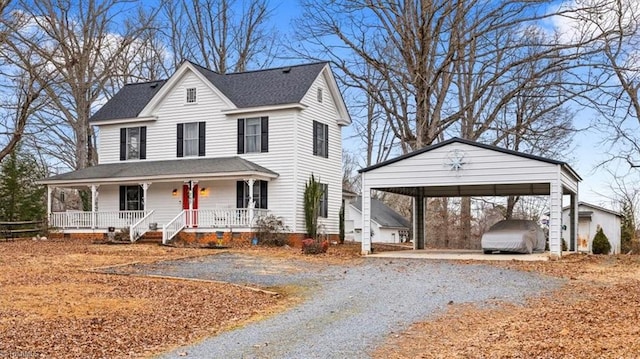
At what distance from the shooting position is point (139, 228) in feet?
87.0

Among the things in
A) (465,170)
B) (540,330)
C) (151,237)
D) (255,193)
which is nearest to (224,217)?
(255,193)

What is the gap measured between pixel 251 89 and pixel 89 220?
29.3 feet

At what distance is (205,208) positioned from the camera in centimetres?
2736

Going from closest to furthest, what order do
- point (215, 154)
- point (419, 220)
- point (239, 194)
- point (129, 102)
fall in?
point (419, 220) < point (239, 194) < point (215, 154) < point (129, 102)

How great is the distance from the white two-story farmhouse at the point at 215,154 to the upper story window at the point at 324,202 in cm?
4

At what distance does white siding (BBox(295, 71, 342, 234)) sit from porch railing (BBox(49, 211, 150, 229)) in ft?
24.5

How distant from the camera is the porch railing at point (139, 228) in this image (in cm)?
2574

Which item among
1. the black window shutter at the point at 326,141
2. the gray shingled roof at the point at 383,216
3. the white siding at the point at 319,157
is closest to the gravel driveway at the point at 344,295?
the white siding at the point at 319,157

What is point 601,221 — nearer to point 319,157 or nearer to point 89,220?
point 319,157

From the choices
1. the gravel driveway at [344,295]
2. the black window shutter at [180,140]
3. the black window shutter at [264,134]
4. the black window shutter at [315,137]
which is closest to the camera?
the gravel driveway at [344,295]

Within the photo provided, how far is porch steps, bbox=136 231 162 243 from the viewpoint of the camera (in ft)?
85.6

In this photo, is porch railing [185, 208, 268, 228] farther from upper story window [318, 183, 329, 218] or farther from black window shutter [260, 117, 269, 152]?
upper story window [318, 183, 329, 218]

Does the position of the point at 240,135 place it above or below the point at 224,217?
above

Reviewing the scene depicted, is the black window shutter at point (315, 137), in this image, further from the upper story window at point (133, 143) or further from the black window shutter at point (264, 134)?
the upper story window at point (133, 143)
